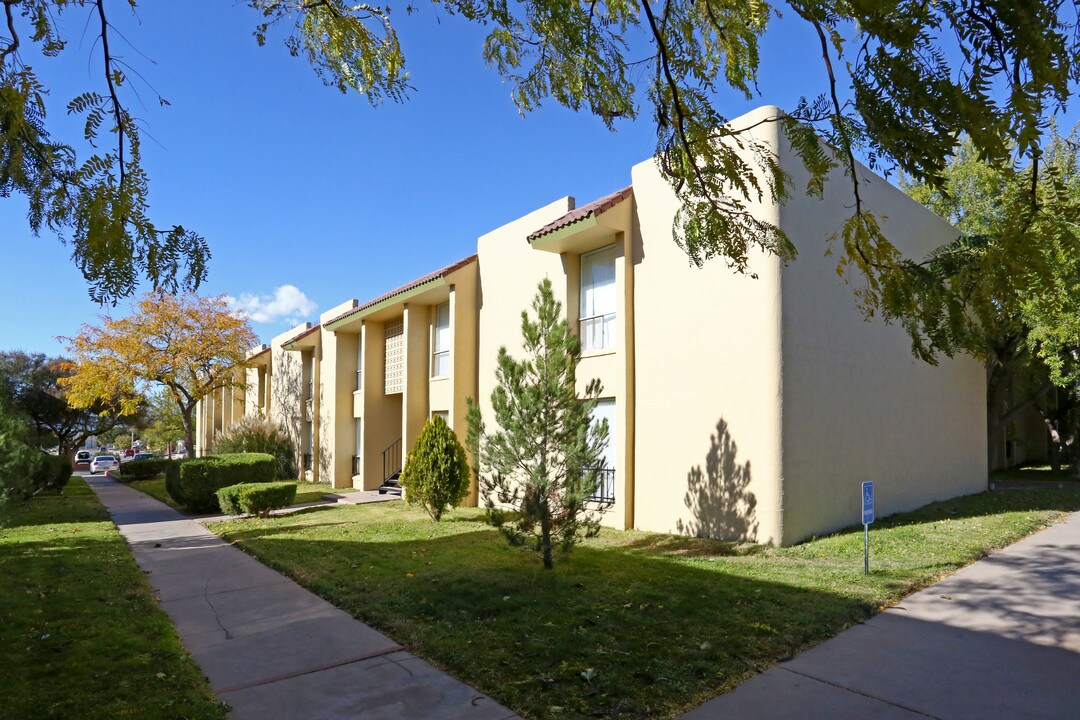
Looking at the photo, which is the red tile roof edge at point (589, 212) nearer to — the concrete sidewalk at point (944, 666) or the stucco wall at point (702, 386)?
the stucco wall at point (702, 386)

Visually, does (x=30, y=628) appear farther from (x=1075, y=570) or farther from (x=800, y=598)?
(x=1075, y=570)

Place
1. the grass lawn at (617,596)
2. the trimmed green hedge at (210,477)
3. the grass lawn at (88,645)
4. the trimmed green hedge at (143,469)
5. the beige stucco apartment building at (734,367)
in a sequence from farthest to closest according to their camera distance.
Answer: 1. the trimmed green hedge at (143,469)
2. the trimmed green hedge at (210,477)
3. the beige stucco apartment building at (734,367)
4. the grass lawn at (617,596)
5. the grass lawn at (88,645)

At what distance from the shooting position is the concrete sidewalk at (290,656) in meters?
4.64

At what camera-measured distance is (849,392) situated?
11367mm

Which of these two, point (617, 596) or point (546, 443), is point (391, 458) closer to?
point (546, 443)

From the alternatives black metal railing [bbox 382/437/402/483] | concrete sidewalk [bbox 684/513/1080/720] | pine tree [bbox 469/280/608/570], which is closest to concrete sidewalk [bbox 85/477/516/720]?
concrete sidewalk [bbox 684/513/1080/720]

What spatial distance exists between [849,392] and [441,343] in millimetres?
10205

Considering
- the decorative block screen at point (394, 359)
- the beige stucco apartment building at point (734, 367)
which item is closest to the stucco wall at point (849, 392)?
the beige stucco apartment building at point (734, 367)

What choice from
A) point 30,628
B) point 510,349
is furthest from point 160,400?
point 30,628

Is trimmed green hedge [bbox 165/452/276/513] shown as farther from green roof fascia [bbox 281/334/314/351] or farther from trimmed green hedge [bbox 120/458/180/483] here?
trimmed green hedge [bbox 120/458/180/483]

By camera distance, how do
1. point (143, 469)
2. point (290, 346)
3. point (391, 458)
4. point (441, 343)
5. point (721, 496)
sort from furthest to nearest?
point (143, 469) < point (290, 346) < point (391, 458) < point (441, 343) < point (721, 496)

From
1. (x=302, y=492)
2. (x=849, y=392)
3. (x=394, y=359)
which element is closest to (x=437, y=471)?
(x=849, y=392)

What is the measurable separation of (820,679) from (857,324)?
26.6 ft

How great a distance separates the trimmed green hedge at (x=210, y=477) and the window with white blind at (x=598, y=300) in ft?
32.4
